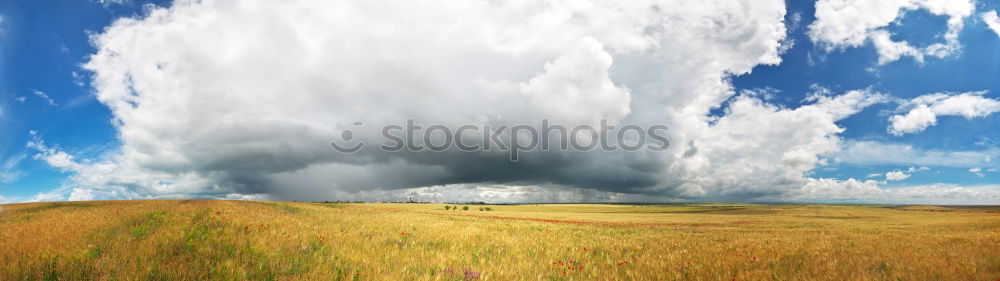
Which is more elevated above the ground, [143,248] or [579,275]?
[143,248]

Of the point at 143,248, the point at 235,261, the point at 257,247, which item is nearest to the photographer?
the point at 235,261

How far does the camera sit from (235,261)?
8078 mm

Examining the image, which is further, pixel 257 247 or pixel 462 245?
pixel 462 245

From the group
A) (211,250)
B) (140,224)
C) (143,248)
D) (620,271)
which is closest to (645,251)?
(620,271)

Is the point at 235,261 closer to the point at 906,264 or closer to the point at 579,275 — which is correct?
the point at 579,275

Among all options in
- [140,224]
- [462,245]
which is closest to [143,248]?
[140,224]

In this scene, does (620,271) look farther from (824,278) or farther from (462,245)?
(462,245)

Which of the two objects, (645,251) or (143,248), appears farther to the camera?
(645,251)

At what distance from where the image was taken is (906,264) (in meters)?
9.77

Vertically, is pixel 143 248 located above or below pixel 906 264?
above

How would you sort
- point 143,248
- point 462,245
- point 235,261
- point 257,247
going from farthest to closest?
1. point 462,245
2. point 257,247
3. point 143,248
4. point 235,261

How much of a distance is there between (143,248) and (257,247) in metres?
2.15

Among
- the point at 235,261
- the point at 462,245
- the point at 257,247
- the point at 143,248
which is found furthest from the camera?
the point at 462,245

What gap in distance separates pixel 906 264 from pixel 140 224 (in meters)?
21.4
